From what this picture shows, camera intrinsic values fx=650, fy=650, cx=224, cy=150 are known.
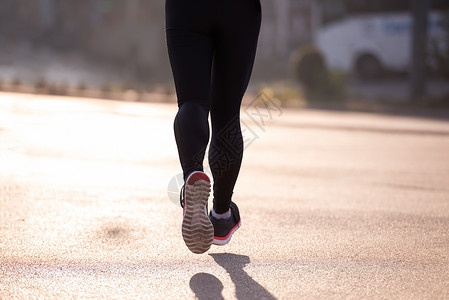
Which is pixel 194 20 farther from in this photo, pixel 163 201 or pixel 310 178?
pixel 310 178

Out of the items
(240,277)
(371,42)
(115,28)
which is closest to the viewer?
(240,277)

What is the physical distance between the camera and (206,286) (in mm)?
2412

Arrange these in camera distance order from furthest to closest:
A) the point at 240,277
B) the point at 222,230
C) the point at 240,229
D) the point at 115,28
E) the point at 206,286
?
the point at 115,28 < the point at 240,229 < the point at 222,230 < the point at 240,277 < the point at 206,286

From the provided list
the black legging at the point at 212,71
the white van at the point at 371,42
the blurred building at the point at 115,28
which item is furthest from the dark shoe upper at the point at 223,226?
the blurred building at the point at 115,28

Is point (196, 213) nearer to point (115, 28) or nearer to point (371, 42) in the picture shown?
point (371, 42)

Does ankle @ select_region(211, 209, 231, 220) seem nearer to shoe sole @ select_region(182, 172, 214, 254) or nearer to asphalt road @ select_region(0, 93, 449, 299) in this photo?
asphalt road @ select_region(0, 93, 449, 299)

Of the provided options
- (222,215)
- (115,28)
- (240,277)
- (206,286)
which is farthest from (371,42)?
(206,286)

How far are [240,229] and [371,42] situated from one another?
729 inches

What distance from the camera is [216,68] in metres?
2.74

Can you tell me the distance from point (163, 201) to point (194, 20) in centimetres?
179

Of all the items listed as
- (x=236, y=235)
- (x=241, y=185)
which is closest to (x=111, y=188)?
(x=241, y=185)

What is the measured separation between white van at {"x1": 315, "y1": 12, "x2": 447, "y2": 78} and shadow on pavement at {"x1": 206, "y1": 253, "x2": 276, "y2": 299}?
1818cm

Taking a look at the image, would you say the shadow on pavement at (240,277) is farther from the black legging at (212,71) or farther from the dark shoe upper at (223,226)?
the black legging at (212,71)

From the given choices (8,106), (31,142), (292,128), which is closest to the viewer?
(31,142)
